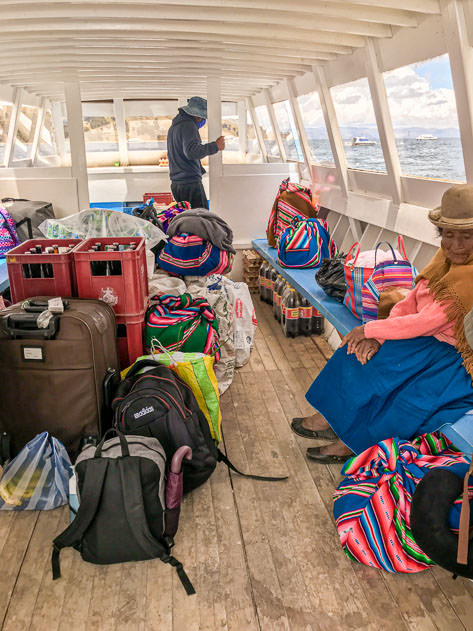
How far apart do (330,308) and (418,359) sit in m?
1.22

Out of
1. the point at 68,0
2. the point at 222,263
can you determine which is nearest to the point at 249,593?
the point at 222,263

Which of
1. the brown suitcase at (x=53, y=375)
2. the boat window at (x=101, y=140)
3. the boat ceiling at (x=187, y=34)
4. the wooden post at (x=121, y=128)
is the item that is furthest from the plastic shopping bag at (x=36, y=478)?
the boat window at (x=101, y=140)

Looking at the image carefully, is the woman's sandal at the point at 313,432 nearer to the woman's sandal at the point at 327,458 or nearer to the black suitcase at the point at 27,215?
the woman's sandal at the point at 327,458

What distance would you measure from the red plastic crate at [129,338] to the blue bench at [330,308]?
1.28 metres

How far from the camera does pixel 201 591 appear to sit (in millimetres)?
2111

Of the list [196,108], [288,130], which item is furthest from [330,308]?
[288,130]

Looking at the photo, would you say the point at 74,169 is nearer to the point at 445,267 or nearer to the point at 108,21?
the point at 108,21

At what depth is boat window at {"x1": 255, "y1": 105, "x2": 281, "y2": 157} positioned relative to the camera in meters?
9.77

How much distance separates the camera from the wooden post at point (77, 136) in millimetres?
6414

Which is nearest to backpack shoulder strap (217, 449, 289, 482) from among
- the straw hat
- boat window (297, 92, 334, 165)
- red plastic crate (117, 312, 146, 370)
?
red plastic crate (117, 312, 146, 370)

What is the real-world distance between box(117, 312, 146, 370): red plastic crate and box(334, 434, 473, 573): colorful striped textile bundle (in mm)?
1549

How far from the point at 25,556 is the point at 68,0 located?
349 centimetres

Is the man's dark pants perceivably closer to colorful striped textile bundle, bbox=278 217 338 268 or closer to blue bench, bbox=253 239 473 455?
blue bench, bbox=253 239 473 455

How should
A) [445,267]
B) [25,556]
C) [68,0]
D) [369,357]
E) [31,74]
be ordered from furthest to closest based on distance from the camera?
[31,74], [68,0], [369,357], [445,267], [25,556]
